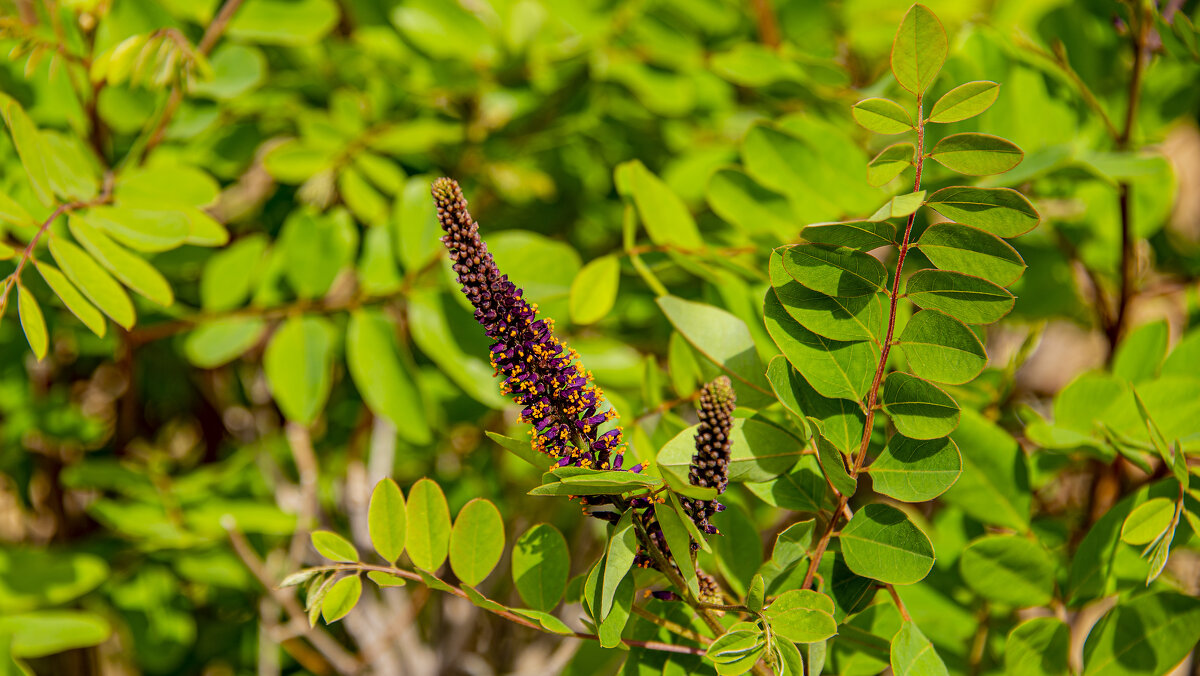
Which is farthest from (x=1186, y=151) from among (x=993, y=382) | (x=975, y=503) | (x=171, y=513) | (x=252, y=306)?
(x=171, y=513)

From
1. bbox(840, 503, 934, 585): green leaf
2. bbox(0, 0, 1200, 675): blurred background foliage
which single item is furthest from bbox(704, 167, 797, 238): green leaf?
bbox(840, 503, 934, 585): green leaf

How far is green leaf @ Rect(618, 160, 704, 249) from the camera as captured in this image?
739mm

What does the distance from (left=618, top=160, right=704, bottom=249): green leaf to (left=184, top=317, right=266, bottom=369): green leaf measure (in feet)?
1.62

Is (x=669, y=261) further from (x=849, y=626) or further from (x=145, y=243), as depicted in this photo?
(x=145, y=243)

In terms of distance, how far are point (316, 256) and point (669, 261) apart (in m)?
0.42

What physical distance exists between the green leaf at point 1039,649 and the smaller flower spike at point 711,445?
0.30 metres

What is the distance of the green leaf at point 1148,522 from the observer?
52 centimetres

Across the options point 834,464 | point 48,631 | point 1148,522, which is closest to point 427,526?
point 834,464

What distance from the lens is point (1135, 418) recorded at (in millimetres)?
657

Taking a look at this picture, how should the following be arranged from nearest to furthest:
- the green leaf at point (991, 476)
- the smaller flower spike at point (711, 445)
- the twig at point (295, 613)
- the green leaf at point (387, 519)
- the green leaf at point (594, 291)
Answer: the smaller flower spike at point (711, 445) < the green leaf at point (387, 519) < the green leaf at point (991, 476) < the green leaf at point (594, 291) < the twig at point (295, 613)

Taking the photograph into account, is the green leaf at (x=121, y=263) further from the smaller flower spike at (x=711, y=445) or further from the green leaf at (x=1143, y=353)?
the green leaf at (x=1143, y=353)

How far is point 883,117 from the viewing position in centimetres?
47

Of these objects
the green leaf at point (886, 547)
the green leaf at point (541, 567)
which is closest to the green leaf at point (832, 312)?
the green leaf at point (886, 547)

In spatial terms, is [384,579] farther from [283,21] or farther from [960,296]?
[283,21]
